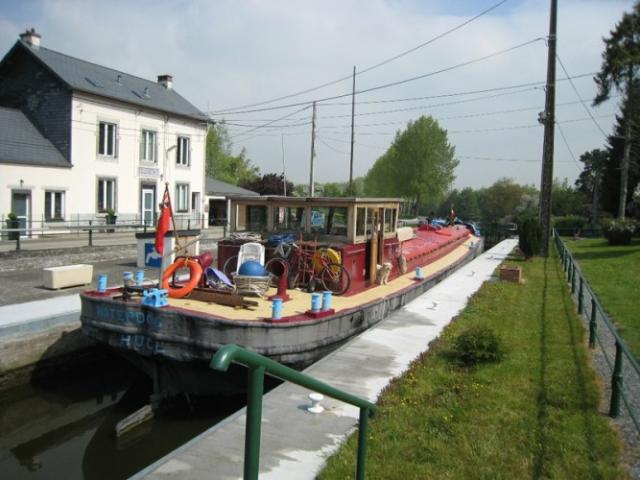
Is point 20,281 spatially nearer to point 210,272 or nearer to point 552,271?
point 210,272

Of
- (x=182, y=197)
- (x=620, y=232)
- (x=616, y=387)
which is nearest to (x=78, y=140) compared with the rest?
(x=182, y=197)

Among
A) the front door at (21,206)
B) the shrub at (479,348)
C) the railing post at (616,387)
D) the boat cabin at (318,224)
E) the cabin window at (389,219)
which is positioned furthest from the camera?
the front door at (21,206)

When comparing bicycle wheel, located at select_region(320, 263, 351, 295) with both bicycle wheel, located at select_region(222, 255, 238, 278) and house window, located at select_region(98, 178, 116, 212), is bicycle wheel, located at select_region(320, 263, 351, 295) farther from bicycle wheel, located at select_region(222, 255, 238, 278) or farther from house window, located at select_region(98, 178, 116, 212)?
house window, located at select_region(98, 178, 116, 212)

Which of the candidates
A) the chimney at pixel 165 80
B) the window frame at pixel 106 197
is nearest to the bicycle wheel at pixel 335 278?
the window frame at pixel 106 197

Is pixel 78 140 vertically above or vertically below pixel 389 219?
above

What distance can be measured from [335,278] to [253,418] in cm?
818

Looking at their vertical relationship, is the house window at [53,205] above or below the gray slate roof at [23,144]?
below

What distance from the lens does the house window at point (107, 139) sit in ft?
91.3

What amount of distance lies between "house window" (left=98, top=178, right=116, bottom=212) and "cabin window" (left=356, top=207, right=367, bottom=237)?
2061 centimetres

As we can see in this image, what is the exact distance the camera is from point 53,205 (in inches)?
→ 1003

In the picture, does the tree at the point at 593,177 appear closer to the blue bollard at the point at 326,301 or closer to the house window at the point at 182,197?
the house window at the point at 182,197

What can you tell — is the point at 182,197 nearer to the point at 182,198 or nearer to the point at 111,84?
the point at 182,198

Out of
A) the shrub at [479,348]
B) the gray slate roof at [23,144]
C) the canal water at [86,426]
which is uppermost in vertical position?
the gray slate roof at [23,144]

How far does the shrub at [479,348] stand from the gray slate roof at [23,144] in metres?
21.3
